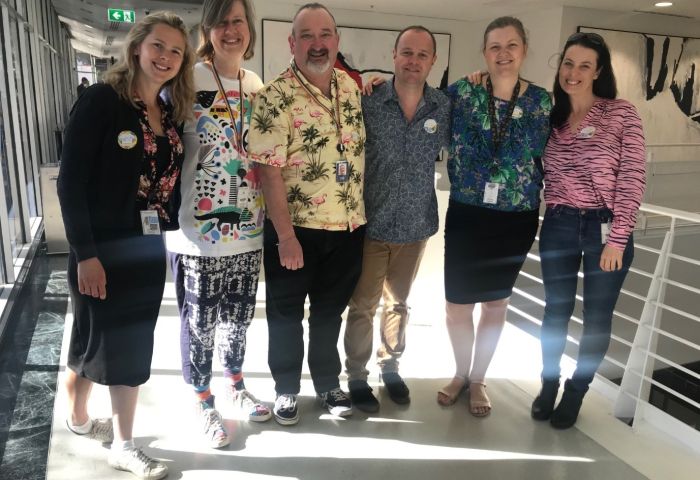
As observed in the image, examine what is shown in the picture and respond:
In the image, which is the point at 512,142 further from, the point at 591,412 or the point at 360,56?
the point at 360,56

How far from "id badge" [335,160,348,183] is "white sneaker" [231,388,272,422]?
107 centimetres

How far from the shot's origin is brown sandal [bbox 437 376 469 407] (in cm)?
254

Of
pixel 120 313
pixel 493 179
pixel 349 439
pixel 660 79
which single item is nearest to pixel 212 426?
pixel 349 439

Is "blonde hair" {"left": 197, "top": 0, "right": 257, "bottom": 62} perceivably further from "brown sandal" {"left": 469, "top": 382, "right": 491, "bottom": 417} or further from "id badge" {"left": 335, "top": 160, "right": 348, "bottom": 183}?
"brown sandal" {"left": 469, "top": 382, "right": 491, "bottom": 417}

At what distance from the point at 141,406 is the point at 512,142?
202 centimetres

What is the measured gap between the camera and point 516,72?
2182 mm

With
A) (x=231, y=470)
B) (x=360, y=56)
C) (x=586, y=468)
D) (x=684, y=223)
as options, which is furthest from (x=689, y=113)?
(x=231, y=470)

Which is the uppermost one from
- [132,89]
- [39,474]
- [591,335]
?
[132,89]

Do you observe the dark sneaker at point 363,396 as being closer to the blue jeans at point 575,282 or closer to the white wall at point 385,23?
the blue jeans at point 575,282

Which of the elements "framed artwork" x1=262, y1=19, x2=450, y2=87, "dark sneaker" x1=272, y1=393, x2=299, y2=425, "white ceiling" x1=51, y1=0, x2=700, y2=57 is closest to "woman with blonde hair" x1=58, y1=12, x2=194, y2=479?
"dark sneaker" x1=272, y1=393, x2=299, y2=425

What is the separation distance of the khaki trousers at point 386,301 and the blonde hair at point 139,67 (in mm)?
964

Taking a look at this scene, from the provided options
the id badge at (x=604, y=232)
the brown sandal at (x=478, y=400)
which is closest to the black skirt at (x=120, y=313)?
the brown sandal at (x=478, y=400)

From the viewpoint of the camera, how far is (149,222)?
71.1 inches

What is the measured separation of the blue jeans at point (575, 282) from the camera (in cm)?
220
